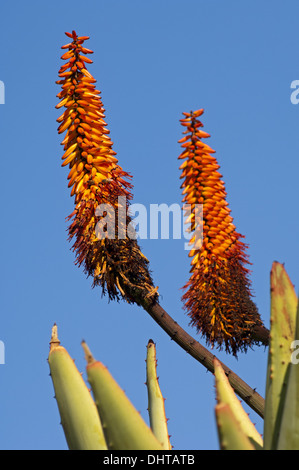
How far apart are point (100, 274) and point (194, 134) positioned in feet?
3.48

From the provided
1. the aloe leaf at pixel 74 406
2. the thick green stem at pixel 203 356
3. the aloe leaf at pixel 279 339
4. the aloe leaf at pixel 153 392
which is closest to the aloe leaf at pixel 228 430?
the aloe leaf at pixel 279 339

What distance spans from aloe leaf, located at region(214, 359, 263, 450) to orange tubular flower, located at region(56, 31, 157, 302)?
40.1 inches

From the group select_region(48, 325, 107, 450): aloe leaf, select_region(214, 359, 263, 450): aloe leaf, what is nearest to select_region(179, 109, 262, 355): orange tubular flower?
select_region(214, 359, 263, 450): aloe leaf

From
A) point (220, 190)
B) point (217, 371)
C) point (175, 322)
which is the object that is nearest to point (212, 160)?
point (220, 190)

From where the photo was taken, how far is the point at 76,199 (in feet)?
17.5

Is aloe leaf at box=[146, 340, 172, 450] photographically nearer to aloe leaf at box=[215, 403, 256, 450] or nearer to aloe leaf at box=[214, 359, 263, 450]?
aloe leaf at box=[214, 359, 263, 450]

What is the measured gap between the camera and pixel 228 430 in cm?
292

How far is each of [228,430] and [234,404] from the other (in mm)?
1360

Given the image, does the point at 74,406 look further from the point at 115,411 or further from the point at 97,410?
the point at 115,411

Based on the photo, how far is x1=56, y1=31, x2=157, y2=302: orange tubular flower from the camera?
5.14 meters

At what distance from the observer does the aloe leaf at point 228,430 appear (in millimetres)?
2845

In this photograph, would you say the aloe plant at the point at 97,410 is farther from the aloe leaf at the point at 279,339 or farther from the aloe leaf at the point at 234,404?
the aloe leaf at the point at 279,339

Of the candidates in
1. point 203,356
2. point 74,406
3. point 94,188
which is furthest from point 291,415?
point 94,188
